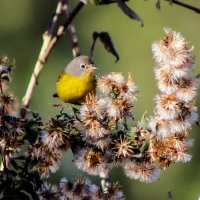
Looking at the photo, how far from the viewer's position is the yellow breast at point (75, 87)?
4172 mm

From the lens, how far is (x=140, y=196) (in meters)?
10.3

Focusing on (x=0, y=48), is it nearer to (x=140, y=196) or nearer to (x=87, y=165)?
(x=140, y=196)

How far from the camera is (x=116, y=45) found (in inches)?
410

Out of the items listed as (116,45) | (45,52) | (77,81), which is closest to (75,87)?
(77,81)

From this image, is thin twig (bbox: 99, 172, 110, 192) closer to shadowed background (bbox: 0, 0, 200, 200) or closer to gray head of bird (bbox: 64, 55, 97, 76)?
gray head of bird (bbox: 64, 55, 97, 76)

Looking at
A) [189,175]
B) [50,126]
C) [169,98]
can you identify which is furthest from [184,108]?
[189,175]

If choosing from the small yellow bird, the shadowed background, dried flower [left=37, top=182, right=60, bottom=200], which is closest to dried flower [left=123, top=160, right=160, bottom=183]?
dried flower [left=37, top=182, right=60, bottom=200]

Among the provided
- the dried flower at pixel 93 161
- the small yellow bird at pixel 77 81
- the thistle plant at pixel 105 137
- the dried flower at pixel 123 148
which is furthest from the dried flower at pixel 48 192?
the small yellow bird at pixel 77 81

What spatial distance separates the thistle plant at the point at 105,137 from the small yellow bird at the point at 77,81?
1.52m

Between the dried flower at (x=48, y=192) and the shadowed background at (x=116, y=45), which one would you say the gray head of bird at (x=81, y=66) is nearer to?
the dried flower at (x=48, y=192)

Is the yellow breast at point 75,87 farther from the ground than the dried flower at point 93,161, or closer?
farther from the ground

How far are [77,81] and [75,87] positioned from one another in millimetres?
75

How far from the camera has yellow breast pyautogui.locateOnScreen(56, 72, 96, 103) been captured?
417cm

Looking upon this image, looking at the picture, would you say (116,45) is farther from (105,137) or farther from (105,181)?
(105,137)
